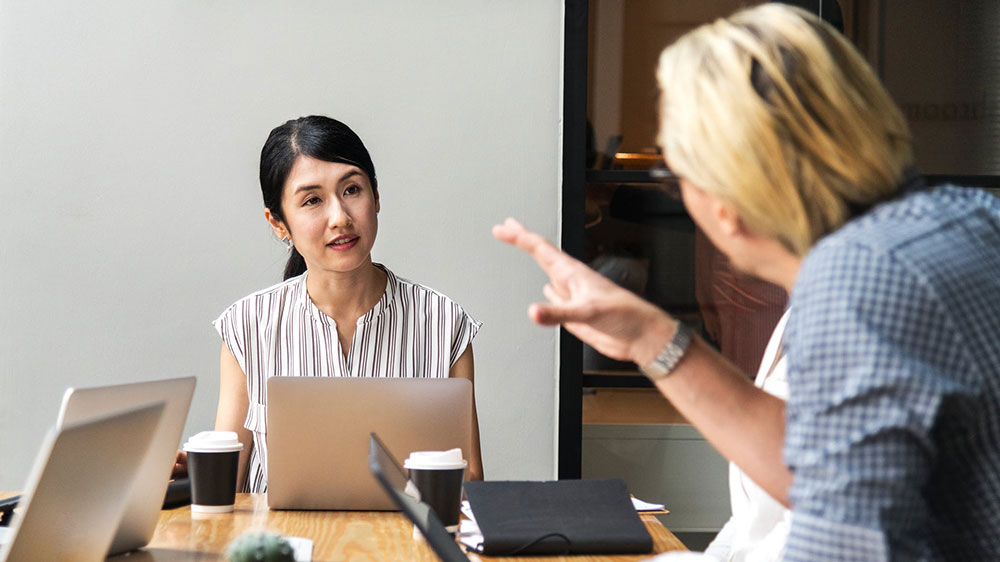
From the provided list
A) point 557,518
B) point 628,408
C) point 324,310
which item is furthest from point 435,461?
point 628,408

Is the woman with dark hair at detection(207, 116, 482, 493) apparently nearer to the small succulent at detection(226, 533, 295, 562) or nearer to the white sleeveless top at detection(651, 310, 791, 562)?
the white sleeveless top at detection(651, 310, 791, 562)

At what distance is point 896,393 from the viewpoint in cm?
77

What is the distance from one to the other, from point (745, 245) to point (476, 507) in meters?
0.72

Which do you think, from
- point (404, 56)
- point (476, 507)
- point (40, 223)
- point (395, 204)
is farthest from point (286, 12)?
point (476, 507)

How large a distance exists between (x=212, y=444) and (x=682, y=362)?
954 millimetres

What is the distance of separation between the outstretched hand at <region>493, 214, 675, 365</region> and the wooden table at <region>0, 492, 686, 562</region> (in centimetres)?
46

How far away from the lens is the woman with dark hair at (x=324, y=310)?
7.53 feet

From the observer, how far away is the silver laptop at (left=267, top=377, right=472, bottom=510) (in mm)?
1681

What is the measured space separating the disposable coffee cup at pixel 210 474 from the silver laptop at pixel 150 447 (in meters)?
0.18

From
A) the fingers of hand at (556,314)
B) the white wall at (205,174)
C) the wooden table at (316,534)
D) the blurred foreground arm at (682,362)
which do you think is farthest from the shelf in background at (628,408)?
the fingers of hand at (556,314)

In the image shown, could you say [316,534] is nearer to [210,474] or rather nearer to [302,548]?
[302,548]

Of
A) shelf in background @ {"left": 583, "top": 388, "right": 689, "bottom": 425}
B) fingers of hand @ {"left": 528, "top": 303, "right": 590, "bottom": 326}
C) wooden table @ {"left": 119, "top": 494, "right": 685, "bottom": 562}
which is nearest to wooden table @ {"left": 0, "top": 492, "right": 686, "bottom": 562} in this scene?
wooden table @ {"left": 119, "top": 494, "right": 685, "bottom": 562}

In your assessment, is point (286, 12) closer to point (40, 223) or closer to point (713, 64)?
point (40, 223)

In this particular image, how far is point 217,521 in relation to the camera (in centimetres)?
162
